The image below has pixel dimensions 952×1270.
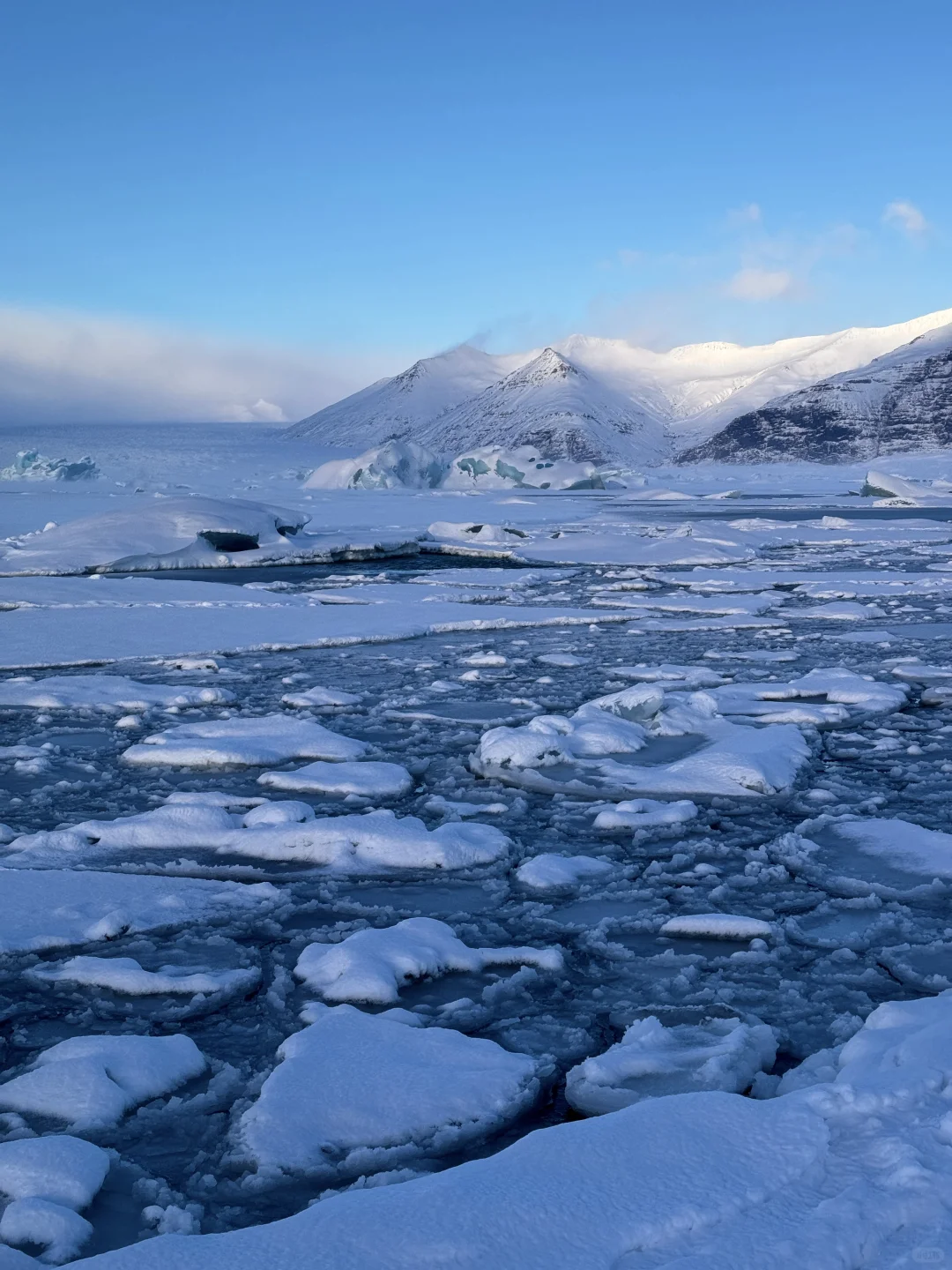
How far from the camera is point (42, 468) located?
4916cm

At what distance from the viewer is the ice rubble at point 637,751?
4.50 m

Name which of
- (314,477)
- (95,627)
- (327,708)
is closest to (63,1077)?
(327,708)

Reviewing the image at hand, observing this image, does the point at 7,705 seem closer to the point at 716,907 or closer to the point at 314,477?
the point at 716,907

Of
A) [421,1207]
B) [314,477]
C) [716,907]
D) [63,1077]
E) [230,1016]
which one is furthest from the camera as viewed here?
[314,477]

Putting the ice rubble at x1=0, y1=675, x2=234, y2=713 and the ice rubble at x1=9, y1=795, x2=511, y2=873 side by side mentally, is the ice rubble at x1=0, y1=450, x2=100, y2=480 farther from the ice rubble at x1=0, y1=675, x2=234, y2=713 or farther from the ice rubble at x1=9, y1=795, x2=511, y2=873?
the ice rubble at x1=9, y1=795, x2=511, y2=873

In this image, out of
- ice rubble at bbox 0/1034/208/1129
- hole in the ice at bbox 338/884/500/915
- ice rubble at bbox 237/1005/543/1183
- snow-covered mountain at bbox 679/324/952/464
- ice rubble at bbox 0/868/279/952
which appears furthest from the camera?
snow-covered mountain at bbox 679/324/952/464

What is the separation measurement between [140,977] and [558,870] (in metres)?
1.35

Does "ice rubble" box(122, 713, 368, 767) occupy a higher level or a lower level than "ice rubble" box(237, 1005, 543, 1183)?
higher

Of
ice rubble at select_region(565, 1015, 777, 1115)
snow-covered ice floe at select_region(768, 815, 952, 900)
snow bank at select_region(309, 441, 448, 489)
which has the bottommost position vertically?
snow-covered ice floe at select_region(768, 815, 952, 900)

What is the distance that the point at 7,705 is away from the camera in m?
6.11

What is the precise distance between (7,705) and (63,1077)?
4236 mm

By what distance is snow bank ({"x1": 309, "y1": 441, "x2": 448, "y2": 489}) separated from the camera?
40.7m

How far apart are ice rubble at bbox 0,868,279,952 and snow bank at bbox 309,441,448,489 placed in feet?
121

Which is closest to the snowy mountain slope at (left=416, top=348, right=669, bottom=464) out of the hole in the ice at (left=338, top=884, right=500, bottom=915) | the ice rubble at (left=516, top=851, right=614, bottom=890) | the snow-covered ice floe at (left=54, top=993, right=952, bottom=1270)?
the ice rubble at (left=516, top=851, right=614, bottom=890)
